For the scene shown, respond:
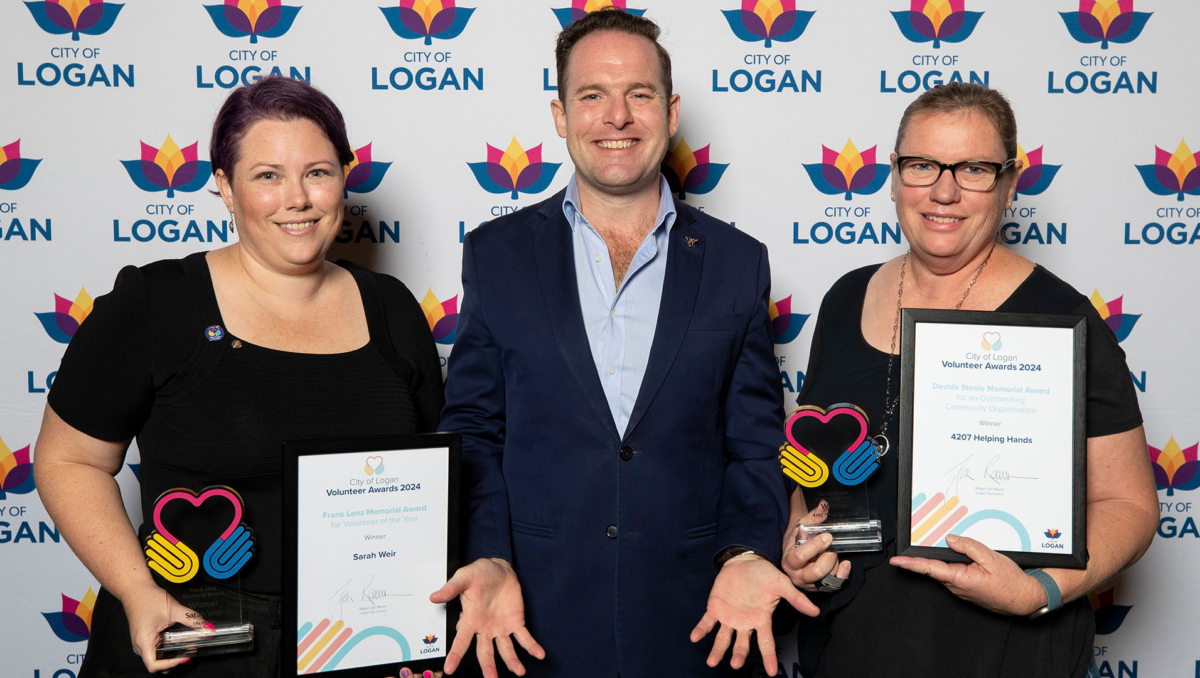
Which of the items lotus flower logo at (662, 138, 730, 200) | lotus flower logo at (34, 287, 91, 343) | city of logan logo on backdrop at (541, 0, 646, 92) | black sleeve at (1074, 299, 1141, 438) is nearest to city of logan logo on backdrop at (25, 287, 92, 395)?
lotus flower logo at (34, 287, 91, 343)

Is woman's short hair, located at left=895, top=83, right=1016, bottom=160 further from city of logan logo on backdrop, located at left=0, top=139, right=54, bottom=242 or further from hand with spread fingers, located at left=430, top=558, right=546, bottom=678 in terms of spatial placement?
city of logan logo on backdrop, located at left=0, top=139, right=54, bottom=242

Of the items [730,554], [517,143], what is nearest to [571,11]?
[517,143]

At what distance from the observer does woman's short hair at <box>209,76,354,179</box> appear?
5.93 ft

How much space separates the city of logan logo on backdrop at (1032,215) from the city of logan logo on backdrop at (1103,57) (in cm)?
23

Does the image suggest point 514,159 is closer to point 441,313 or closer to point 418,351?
point 441,313

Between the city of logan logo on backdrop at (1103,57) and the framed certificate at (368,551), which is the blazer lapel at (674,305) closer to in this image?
the framed certificate at (368,551)

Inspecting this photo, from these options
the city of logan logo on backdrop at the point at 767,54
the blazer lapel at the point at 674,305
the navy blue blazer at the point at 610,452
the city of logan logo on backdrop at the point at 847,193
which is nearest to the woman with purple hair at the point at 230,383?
the navy blue blazer at the point at 610,452

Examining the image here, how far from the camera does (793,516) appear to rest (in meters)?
1.89

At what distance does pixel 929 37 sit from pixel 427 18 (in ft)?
5.26

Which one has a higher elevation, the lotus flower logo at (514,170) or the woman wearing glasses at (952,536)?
the lotus flower logo at (514,170)

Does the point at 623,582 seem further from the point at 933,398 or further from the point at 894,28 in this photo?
the point at 894,28

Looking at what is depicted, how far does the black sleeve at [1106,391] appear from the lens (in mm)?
1596

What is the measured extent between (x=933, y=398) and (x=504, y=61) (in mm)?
1746

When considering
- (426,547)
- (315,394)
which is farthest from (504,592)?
(315,394)
